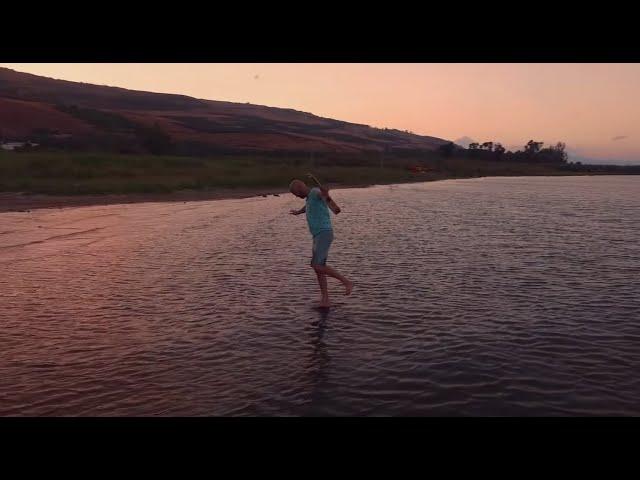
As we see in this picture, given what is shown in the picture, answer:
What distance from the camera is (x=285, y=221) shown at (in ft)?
85.9

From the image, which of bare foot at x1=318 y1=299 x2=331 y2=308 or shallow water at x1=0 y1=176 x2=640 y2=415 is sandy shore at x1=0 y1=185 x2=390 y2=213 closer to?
shallow water at x1=0 y1=176 x2=640 y2=415

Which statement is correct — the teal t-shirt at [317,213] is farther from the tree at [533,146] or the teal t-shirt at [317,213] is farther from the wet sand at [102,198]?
the tree at [533,146]

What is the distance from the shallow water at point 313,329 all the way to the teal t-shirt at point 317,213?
5.09 feet

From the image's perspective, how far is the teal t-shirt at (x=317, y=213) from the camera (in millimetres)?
9602

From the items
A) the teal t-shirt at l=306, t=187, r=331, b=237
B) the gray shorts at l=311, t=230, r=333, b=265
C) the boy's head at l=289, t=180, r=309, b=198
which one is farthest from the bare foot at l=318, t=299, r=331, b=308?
the boy's head at l=289, t=180, r=309, b=198

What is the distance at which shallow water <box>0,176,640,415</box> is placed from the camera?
591 centimetres

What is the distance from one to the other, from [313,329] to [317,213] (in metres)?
2.21

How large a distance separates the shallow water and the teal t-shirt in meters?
1.55

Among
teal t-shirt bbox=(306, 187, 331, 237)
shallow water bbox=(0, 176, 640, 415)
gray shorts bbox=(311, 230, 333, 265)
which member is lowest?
shallow water bbox=(0, 176, 640, 415)

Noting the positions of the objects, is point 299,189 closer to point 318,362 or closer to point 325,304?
point 325,304

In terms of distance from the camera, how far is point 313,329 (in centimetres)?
849

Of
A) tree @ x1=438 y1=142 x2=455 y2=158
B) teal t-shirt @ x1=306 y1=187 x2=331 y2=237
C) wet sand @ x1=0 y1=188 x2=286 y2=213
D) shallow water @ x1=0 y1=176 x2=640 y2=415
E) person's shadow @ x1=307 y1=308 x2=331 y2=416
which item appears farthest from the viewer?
tree @ x1=438 y1=142 x2=455 y2=158
